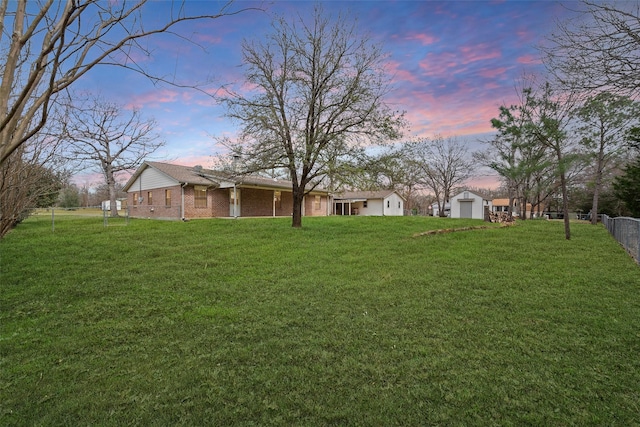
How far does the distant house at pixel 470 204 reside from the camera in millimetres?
34281

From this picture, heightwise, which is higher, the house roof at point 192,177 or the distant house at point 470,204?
the house roof at point 192,177

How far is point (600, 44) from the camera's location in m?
3.69

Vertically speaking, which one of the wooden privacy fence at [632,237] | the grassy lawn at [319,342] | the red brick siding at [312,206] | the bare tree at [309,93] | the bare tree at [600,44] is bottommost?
the grassy lawn at [319,342]

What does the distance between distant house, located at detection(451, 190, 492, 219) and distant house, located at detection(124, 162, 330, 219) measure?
71.3ft

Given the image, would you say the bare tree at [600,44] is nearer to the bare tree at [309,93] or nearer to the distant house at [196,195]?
the bare tree at [309,93]

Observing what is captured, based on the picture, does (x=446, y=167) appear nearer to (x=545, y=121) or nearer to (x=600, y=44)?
(x=545, y=121)

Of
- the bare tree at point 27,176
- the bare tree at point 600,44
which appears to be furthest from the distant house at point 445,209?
the bare tree at point 27,176

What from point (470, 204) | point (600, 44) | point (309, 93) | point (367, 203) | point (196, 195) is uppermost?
point (309, 93)

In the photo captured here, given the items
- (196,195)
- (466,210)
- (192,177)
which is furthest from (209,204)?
(466,210)

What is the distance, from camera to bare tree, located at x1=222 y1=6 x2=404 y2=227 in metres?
12.4

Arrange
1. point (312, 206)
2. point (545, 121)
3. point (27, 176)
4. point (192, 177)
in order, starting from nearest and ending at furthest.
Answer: point (27, 176)
point (545, 121)
point (192, 177)
point (312, 206)

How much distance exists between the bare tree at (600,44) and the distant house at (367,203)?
98.8 ft

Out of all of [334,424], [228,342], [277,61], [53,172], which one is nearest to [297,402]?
[334,424]

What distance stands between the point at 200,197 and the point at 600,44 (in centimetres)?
2010
